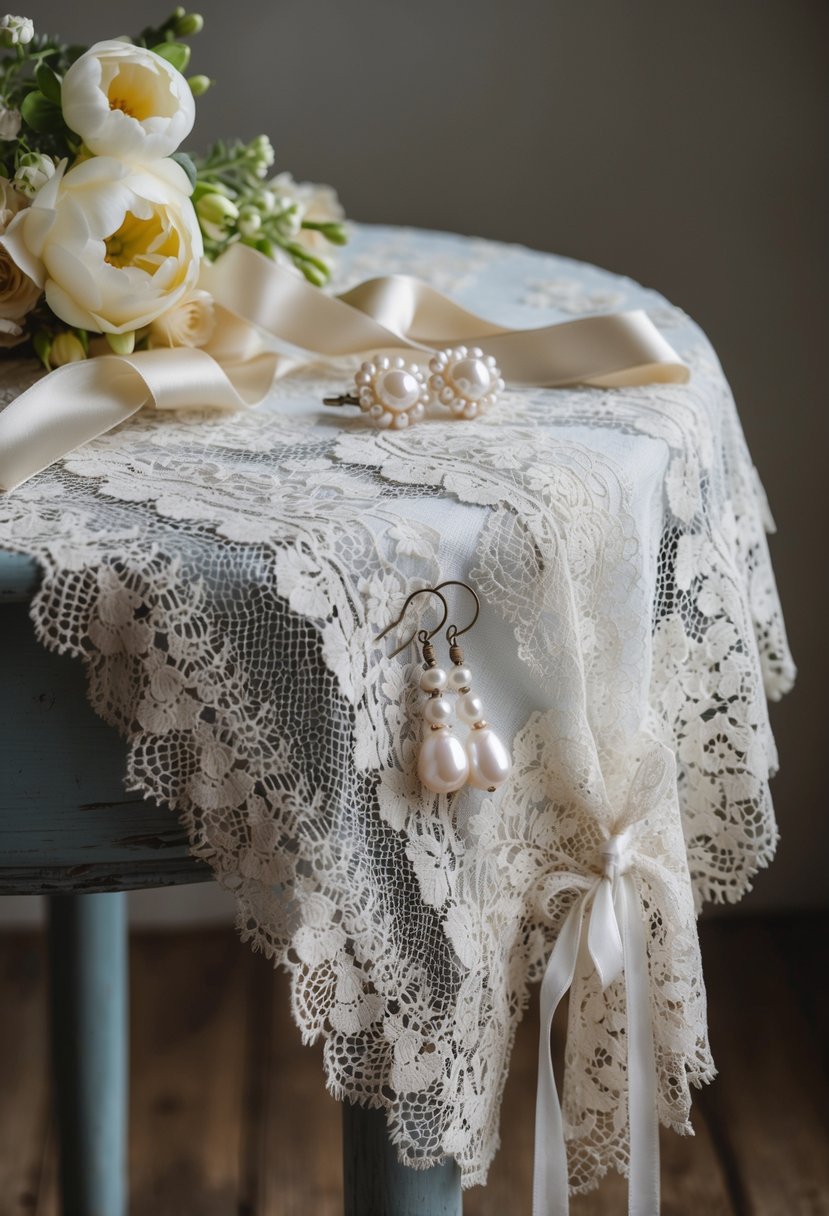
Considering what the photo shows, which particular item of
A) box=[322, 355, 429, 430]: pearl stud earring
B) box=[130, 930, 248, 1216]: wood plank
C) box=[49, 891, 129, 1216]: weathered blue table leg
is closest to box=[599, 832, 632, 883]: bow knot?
box=[322, 355, 429, 430]: pearl stud earring

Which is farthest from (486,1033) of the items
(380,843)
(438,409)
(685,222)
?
(685,222)

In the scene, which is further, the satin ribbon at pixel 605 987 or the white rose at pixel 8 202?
the white rose at pixel 8 202

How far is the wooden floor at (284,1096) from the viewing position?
1360 mm

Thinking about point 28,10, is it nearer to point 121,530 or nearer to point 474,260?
point 474,260

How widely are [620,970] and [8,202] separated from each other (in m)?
0.51

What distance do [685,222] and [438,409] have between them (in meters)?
0.94

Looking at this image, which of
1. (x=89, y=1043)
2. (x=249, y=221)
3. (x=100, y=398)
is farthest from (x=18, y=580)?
(x=89, y=1043)

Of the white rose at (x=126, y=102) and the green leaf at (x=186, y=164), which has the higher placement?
the white rose at (x=126, y=102)

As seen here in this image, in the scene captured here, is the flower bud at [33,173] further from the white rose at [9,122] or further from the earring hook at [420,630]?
the earring hook at [420,630]

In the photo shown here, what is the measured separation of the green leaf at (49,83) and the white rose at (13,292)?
3.6 inches

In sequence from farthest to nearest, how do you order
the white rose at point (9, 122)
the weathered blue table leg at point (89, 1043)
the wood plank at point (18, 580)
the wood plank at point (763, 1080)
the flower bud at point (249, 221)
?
1. the wood plank at point (763, 1080)
2. the weathered blue table leg at point (89, 1043)
3. the flower bud at point (249, 221)
4. the white rose at point (9, 122)
5. the wood plank at point (18, 580)

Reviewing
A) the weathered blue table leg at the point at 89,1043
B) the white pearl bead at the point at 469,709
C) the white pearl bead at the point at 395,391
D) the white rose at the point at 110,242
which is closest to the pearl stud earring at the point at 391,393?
the white pearl bead at the point at 395,391

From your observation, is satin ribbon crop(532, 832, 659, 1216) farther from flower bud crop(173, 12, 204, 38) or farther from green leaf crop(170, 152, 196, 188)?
flower bud crop(173, 12, 204, 38)

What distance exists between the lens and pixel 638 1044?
21.9 inches
